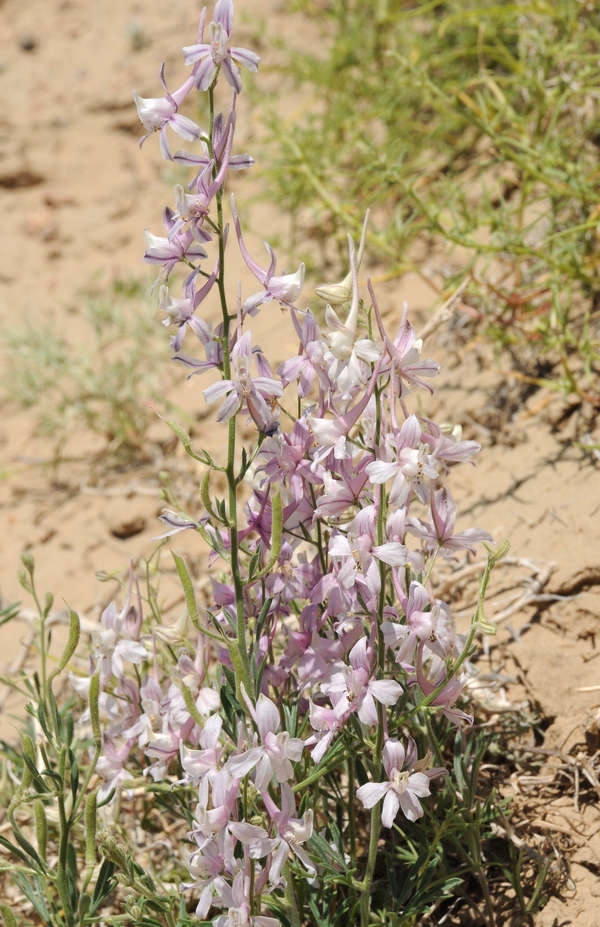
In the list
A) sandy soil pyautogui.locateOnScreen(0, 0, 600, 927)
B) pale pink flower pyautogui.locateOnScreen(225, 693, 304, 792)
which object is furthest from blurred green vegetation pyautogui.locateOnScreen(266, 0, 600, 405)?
pale pink flower pyautogui.locateOnScreen(225, 693, 304, 792)

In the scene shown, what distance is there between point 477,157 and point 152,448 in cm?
169

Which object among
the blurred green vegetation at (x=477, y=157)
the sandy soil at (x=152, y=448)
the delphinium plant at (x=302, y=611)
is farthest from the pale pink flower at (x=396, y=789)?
the blurred green vegetation at (x=477, y=157)

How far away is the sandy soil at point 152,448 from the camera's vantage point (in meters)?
1.75

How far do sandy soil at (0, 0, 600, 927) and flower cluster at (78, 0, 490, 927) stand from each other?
1.82ft

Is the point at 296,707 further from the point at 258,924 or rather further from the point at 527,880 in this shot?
the point at 527,880

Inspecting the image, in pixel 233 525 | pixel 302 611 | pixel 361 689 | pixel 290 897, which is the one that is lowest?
pixel 290 897

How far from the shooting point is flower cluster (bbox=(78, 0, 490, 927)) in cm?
111

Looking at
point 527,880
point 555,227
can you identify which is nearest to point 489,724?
point 527,880

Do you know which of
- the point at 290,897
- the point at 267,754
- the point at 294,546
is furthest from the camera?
the point at 294,546

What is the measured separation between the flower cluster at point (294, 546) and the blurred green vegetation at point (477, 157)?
1.25 m

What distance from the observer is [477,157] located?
3.50 metres

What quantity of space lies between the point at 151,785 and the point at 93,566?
67.1 inches

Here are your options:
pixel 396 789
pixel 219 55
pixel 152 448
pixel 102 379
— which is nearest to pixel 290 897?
pixel 396 789

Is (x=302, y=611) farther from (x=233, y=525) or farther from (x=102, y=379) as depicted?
(x=102, y=379)
